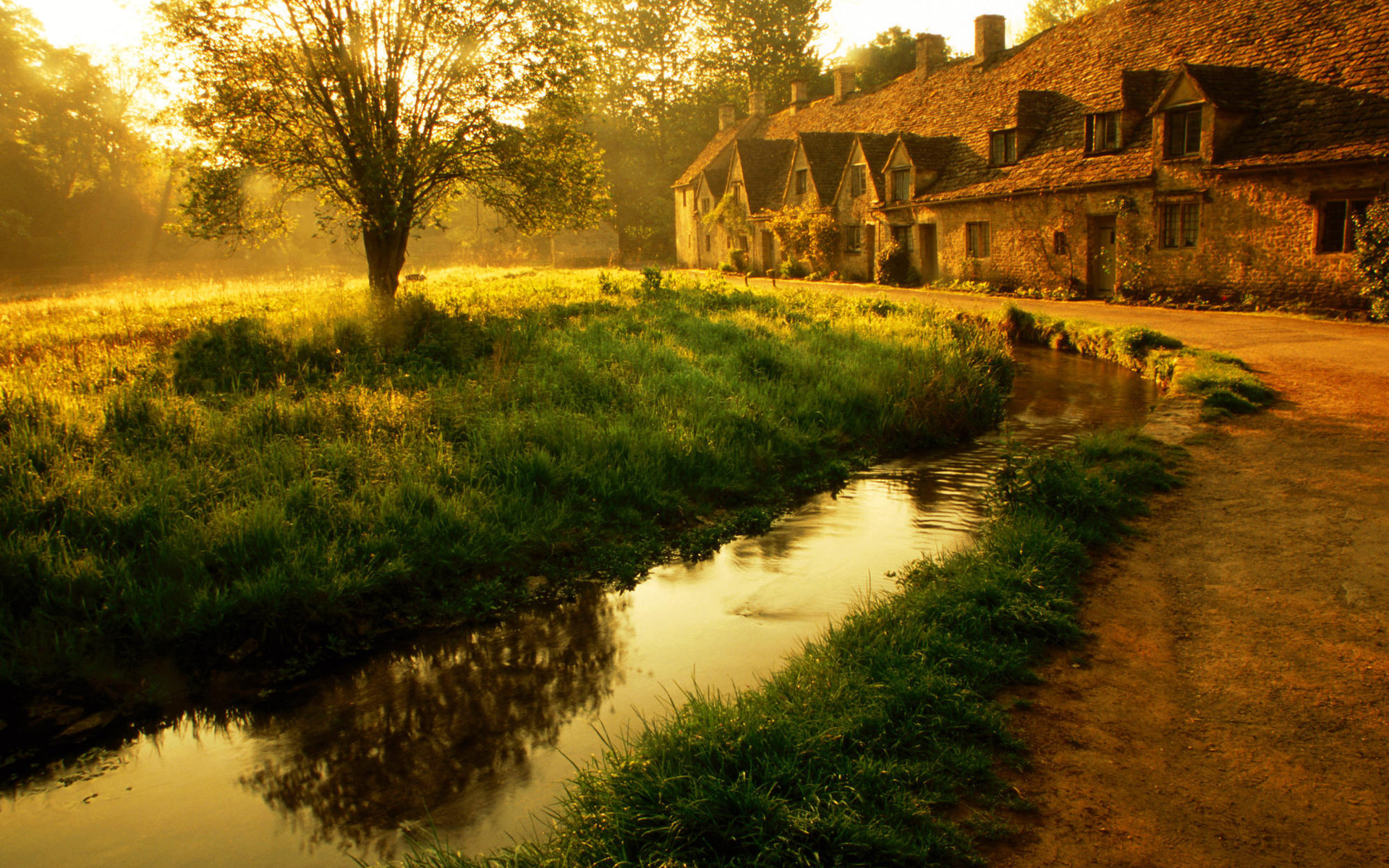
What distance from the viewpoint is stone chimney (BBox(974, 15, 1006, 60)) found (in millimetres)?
32594

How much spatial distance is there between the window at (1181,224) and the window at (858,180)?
46.5ft

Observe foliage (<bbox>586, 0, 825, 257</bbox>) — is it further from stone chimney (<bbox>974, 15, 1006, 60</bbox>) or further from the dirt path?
the dirt path

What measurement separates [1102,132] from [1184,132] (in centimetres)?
317

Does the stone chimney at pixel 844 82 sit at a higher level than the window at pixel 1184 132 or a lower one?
higher

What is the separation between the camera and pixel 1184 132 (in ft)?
69.7

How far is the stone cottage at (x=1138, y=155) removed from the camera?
1856 centimetres

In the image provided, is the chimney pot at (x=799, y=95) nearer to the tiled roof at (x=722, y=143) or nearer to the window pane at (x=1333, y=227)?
the tiled roof at (x=722, y=143)

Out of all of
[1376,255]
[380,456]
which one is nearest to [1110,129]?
[1376,255]

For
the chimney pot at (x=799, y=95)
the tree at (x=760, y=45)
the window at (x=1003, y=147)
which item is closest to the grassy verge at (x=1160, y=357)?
the window at (x=1003, y=147)

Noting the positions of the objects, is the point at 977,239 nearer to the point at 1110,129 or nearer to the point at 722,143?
the point at 1110,129

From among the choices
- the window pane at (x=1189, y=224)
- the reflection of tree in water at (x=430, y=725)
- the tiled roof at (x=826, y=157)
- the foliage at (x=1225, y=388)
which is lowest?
the reflection of tree in water at (x=430, y=725)

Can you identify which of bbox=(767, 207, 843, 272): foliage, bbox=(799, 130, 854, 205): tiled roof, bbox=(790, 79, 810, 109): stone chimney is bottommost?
bbox=(767, 207, 843, 272): foliage

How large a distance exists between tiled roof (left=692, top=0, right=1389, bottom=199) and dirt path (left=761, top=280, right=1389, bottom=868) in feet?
48.5

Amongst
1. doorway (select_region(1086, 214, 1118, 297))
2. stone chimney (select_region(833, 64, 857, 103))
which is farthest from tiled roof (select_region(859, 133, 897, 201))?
stone chimney (select_region(833, 64, 857, 103))
